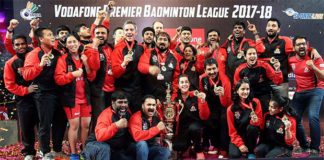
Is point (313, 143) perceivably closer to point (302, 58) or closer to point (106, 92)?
point (302, 58)

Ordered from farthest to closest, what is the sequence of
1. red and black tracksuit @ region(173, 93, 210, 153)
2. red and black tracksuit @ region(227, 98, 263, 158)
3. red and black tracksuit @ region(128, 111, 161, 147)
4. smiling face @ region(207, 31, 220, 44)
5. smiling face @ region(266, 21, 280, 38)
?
smiling face @ region(207, 31, 220, 44)
smiling face @ region(266, 21, 280, 38)
red and black tracksuit @ region(173, 93, 210, 153)
red and black tracksuit @ region(227, 98, 263, 158)
red and black tracksuit @ region(128, 111, 161, 147)

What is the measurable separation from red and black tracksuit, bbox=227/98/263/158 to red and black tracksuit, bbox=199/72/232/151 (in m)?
0.21

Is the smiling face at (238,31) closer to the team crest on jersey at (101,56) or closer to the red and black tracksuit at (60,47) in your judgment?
the team crest on jersey at (101,56)

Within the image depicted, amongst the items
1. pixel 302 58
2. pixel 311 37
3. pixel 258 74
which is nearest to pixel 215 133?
pixel 258 74

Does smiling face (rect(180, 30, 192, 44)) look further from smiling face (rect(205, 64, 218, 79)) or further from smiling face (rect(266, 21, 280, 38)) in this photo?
smiling face (rect(266, 21, 280, 38))

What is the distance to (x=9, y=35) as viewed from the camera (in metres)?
5.13

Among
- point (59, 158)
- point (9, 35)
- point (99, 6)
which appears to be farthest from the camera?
point (99, 6)

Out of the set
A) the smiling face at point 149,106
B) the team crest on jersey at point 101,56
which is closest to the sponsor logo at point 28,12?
the team crest on jersey at point 101,56

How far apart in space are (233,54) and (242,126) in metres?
1.15

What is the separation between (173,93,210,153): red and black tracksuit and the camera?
16.4ft

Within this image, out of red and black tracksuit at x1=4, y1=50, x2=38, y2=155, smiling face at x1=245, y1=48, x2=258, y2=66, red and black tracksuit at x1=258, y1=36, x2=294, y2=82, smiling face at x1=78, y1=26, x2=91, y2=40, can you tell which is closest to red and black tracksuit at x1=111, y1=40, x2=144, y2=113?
smiling face at x1=78, y1=26, x2=91, y2=40

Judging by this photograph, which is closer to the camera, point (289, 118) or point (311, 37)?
point (289, 118)

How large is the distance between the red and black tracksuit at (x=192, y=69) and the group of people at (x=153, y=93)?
0.05 feet

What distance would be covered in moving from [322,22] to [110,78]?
4098mm
